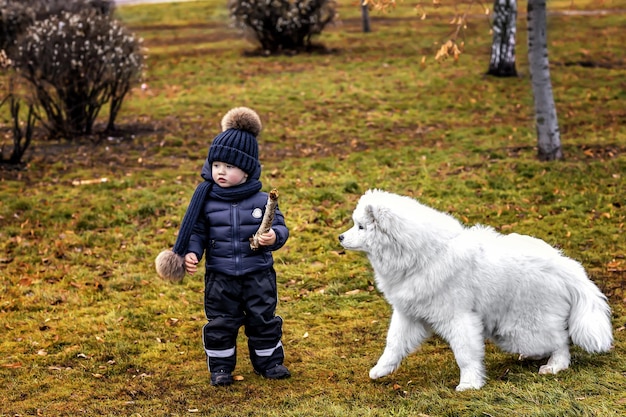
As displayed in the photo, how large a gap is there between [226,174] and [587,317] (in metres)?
2.60

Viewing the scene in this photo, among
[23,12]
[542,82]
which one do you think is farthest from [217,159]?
[23,12]

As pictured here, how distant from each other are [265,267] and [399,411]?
148cm

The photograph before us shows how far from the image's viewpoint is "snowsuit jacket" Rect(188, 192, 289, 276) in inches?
206

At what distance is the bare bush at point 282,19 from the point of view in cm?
2211

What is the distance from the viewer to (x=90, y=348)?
6391 mm

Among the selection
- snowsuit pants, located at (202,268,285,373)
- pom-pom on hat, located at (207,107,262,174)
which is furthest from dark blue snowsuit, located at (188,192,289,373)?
pom-pom on hat, located at (207,107,262,174)

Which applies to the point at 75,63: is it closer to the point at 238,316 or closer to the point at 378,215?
the point at 238,316

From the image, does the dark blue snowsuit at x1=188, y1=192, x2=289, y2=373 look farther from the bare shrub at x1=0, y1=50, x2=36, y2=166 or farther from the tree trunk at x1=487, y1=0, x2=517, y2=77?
the tree trunk at x1=487, y1=0, x2=517, y2=77

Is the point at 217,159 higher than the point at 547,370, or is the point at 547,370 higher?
the point at 217,159

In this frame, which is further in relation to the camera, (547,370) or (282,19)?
(282,19)

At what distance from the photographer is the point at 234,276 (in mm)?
5242

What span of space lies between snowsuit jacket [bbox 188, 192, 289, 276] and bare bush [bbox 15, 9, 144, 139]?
8.88m

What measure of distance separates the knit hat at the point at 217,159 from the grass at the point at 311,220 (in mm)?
922

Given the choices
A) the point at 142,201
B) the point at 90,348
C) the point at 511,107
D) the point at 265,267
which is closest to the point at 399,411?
the point at 265,267
